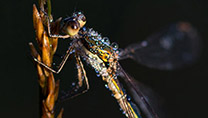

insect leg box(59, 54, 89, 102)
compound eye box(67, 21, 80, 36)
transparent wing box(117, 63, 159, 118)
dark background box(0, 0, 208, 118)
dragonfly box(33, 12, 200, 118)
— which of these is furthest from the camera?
dark background box(0, 0, 208, 118)

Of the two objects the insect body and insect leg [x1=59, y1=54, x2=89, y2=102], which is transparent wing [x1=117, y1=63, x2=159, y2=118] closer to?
the insect body

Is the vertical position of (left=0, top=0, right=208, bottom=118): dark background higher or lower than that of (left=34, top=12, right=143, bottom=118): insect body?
higher

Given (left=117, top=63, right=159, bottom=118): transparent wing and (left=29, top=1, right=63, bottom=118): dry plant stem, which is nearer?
(left=29, top=1, right=63, bottom=118): dry plant stem

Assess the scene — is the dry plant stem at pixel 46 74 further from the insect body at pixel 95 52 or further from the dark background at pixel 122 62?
the dark background at pixel 122 62

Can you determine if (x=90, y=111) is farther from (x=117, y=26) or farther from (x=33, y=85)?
(x=117, y=26)

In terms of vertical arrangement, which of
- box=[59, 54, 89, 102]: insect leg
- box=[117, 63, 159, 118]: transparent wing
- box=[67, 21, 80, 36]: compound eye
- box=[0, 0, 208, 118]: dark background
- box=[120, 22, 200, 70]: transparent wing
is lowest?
box=[117, 63, 159, 118]: transparent wing

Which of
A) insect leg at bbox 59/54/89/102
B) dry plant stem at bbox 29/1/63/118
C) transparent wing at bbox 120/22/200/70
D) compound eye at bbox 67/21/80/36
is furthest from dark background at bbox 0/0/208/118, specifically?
dry plant stem at bbox 29/1/63/118
